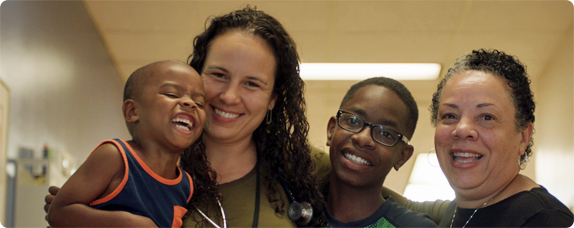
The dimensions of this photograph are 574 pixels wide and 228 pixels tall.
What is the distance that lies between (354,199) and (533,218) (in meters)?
0.64

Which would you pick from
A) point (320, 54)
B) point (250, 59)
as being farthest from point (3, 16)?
point (320, 54)

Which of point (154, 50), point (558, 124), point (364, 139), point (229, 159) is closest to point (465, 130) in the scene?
point (364, 139)

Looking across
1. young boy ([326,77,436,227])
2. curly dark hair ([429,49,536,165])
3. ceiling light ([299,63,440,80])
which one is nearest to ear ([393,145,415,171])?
young boy ([326,77,436,227])

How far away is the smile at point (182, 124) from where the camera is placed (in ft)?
4.71

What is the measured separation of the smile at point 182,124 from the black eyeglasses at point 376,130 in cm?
66

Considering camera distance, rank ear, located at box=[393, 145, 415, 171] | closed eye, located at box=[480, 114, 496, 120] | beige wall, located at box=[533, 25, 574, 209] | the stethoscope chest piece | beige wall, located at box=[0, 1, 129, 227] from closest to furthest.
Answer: closed eye, located at box=[480, 114, 496, 120] → the stethoscope chest piece → ear, located at box=[393, 145, 415, 171] → beige wall, located at box=[0, 1, 129, 227] → beige wall, located at box=[533, 25, 574, 209]

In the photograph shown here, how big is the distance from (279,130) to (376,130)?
362 millimetres

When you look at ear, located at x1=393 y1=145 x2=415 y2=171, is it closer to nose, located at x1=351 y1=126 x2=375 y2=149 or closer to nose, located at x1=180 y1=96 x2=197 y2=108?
nose, located at x1=351 y1=126 x2=375 y2=149

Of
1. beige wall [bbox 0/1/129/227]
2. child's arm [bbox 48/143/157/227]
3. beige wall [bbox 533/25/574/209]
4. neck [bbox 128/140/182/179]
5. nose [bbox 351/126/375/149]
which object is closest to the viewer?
child's arm [bbox 48/143/157/227]

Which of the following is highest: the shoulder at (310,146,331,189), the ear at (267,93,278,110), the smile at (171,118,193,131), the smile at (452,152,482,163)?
the ear at (267,93,278,110)

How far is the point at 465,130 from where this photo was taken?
4.99 ft

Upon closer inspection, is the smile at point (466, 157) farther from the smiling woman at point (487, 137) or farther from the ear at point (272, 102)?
the ear at point (272, 102)

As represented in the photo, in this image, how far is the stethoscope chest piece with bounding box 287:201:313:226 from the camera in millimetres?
1650

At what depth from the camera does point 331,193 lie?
1.93 metres
